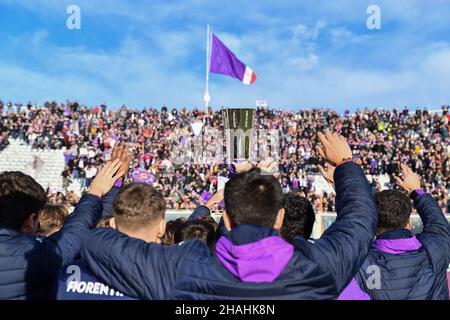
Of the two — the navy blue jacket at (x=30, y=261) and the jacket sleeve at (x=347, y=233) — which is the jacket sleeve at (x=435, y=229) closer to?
the jacket sleeve at (x=347, y=233)

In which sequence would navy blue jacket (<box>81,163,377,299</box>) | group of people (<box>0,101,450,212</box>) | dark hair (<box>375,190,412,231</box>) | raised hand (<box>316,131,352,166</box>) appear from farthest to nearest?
group of people (<box>0,101,450,212</box>), dark hair (<box>375,190,412,231</box>), raised hand (<box>316,131,352,166</box>), navy blue jacket (<box>81,163,377,299</box>)

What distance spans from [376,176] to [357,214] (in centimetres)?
2183

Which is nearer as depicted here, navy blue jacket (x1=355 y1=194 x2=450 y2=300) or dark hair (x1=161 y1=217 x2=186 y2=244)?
navy blue jacket (x1=355 y1=194 x2=450 y2=300)

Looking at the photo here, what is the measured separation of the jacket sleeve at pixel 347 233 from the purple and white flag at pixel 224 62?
18.9 m

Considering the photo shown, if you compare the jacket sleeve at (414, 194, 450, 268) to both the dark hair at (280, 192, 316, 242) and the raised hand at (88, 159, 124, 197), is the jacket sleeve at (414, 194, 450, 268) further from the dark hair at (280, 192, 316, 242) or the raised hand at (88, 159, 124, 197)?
the raised hand at (88, 159, 124, 197)

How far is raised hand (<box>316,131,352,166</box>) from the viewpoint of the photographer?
2133mm

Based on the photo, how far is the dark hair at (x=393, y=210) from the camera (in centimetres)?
295

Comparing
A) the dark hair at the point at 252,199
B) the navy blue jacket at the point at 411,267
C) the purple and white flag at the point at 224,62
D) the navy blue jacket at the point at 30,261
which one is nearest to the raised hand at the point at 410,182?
the navy blue jacket at the point at 411,267

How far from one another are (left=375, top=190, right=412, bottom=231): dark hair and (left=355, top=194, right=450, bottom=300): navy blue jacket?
61 mm

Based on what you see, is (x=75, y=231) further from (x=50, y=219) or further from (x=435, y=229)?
(x=435, y=229)

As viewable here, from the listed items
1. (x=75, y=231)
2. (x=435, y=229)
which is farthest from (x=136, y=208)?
(x=435, y=229)

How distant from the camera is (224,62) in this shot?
20922 mm

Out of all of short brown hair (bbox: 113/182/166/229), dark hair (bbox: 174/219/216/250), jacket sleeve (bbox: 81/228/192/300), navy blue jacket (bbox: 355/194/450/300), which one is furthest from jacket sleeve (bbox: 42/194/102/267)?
navy blue jacket (bbox: 355/194/450/300)
